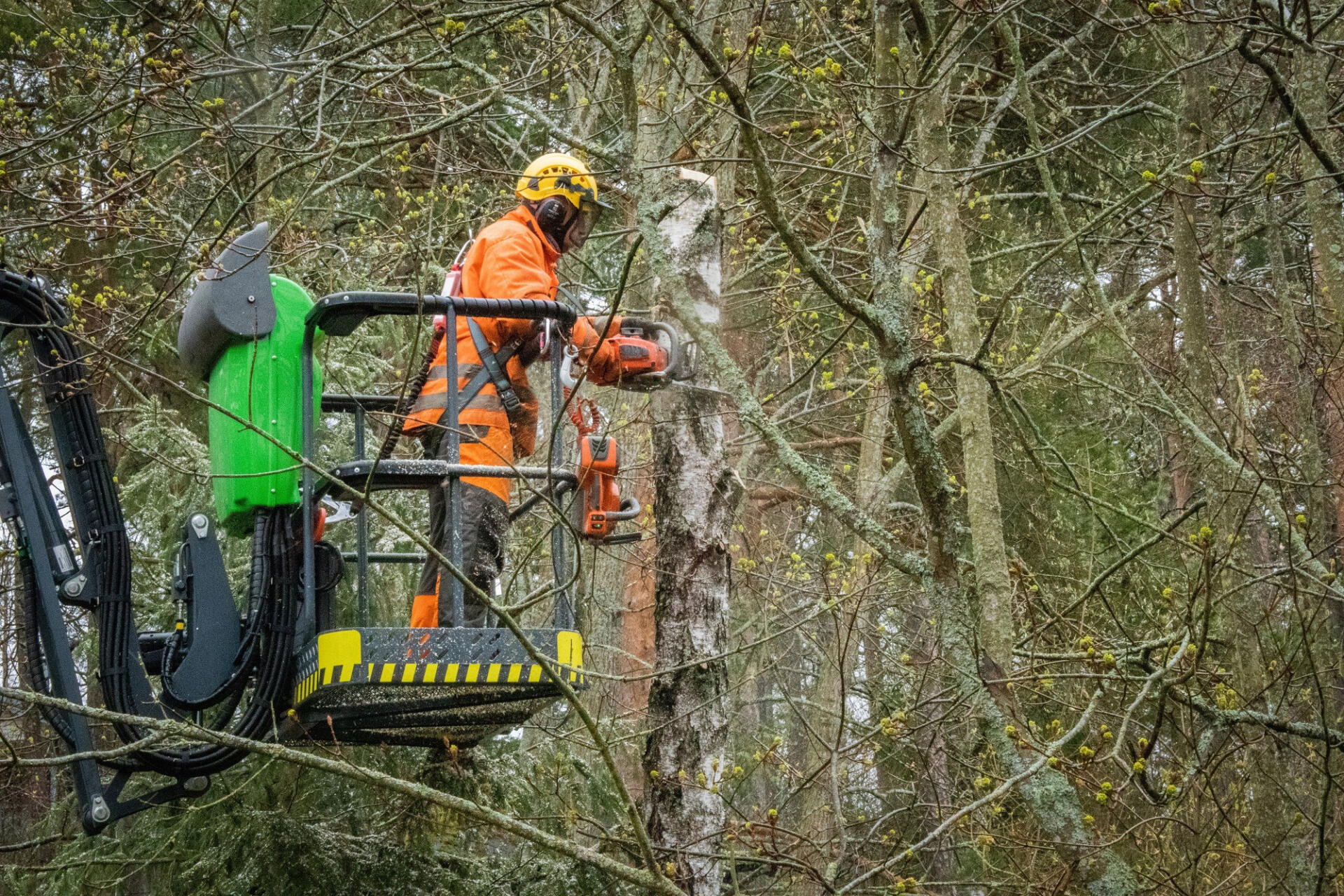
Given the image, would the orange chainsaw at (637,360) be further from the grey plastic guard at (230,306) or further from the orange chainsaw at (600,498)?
the grey plastic guard at (230,306)

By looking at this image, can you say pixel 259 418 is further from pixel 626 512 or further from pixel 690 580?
pixel 690 580

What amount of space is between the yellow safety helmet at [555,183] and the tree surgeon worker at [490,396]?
0.07ft

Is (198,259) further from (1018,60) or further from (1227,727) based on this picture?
(1227,727)

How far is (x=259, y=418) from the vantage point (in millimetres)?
4984

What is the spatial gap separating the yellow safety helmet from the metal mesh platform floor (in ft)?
Result: 6.60

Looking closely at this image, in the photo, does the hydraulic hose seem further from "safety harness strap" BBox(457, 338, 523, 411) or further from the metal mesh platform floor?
"safety harness strap" BBox(457, 338, 523, 411)

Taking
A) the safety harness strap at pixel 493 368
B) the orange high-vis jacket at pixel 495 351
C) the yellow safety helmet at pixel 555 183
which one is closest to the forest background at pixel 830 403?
the yellow safety helmet at pixel 555 183

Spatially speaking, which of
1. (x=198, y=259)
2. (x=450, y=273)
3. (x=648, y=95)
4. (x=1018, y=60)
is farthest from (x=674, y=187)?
(x=198, y=259)

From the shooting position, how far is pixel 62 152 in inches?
364

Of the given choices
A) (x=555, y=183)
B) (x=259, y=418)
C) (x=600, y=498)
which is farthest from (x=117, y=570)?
(x=555, y=183)

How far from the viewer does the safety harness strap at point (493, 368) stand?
507 centimetres

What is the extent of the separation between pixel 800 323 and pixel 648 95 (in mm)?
4272

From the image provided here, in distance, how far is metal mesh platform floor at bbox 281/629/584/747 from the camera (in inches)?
173

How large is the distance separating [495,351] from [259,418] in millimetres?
950
